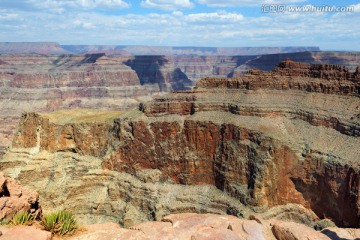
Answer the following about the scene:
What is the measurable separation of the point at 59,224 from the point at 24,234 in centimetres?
263

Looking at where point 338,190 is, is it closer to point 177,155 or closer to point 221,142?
point 221,142

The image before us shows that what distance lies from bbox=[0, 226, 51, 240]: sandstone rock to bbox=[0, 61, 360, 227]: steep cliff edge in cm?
3200

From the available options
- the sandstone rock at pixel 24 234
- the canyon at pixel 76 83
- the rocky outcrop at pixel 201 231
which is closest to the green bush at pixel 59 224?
the rocky outcrop at pixel 201 231

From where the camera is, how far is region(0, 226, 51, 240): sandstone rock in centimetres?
1866

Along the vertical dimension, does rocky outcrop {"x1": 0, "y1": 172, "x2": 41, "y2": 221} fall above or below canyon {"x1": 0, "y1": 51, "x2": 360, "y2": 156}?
above

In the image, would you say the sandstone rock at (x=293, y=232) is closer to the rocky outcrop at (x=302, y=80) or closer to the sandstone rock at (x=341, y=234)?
the sandstone rock at (x=341, y=234)

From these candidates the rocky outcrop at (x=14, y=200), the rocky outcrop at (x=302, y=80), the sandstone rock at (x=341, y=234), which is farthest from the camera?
the rocky outcrop at (x=302, y=80)

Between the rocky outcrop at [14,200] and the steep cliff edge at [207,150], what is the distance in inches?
1058

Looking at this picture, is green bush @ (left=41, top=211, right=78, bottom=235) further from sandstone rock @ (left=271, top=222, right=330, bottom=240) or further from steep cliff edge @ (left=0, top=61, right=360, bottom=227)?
steep cliff edge @ (left=0, top=61, right=360, bottom=227)

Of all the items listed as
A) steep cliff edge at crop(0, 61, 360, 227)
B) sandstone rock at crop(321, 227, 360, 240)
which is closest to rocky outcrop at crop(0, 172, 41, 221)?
sandstone rock at crop(321, 227, 360, 240)

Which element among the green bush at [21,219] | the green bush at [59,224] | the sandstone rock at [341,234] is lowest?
the sandstone rock at [341,234]

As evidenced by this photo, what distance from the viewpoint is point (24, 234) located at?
1905 cm

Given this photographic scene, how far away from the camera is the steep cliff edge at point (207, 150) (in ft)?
158


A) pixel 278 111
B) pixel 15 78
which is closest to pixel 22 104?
pixel 15 78
